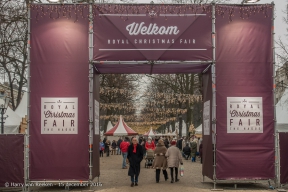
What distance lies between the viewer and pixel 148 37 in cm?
1591

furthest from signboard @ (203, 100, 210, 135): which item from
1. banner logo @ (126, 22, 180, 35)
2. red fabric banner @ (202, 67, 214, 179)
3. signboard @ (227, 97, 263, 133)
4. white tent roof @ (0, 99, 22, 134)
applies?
white tent roof @ (0, 99, 22, 134)

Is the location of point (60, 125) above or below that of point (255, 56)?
below

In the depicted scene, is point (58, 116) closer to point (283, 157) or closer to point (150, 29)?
point (150, 29)

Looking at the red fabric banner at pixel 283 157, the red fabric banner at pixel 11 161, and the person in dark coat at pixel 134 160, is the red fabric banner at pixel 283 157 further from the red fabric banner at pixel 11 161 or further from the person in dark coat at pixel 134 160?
the red fabric banner at pixel 11 161

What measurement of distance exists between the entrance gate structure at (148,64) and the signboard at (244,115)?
0.03 meters

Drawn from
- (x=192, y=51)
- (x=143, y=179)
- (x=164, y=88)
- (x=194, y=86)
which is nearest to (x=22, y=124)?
(x=143, y=179)

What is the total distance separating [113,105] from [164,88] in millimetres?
13768

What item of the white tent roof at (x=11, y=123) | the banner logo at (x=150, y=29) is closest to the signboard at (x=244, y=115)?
the banner logo at (x=150, y=29)

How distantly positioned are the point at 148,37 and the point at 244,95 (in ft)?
12.3

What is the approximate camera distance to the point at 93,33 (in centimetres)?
1584

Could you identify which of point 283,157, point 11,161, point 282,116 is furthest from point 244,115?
point 282,116

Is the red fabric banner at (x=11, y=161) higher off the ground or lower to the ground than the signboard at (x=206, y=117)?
lower

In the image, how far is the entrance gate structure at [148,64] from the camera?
15578mm

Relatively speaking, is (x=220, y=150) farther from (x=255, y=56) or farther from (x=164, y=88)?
(x=164, y=88)
